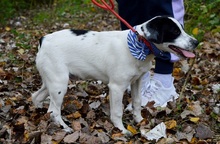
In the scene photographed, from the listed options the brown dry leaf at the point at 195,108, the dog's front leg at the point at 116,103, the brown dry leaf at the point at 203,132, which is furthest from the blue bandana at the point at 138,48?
the brown dry leaf at the point at 195,108

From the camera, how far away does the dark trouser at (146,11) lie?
416 centimetres

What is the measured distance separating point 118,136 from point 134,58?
66cm

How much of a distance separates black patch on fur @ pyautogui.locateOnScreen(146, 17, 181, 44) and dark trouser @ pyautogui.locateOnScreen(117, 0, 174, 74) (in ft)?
2.46

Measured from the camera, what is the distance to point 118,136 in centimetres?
366

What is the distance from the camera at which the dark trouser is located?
416 cm

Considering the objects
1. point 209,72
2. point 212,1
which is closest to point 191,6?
point 212,1

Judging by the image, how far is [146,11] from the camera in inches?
169

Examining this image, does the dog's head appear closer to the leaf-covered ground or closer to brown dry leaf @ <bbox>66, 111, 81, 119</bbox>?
the leaf-covered ground

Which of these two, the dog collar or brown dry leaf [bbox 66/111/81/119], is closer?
the dog collar

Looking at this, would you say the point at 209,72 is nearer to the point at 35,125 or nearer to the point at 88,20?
the point at 35,125

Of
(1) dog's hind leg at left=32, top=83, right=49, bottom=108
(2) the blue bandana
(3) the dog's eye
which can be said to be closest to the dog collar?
(2) the blue bandana

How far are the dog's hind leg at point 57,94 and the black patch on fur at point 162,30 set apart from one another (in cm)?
83

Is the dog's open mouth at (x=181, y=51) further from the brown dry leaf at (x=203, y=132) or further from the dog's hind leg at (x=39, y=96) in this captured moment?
the dog's hind leg at (x=39, y=96)

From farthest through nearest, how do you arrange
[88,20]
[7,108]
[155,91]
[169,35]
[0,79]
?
[88,20], [0,79], [155,91], [7,108], [169,35]
